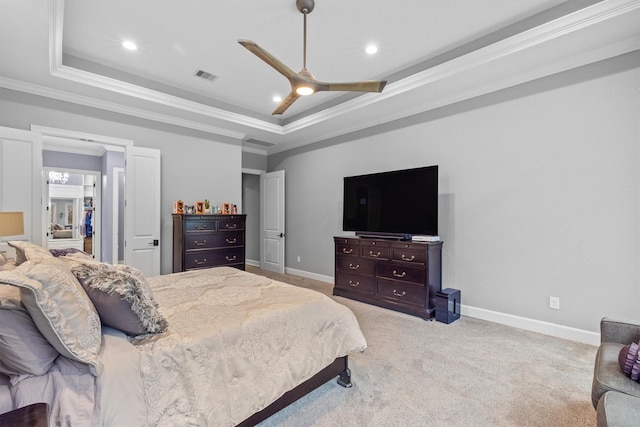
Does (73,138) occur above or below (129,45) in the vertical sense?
below

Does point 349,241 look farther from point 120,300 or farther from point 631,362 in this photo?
point 120,300

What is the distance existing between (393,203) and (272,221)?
10.3 ft

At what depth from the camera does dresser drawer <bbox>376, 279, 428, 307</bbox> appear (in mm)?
3748

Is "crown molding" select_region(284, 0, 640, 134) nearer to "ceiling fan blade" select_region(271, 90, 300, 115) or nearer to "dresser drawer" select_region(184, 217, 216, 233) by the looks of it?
"ceiling fan blade" select_region(271, 90, 300, 115)

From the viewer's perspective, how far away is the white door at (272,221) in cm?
638

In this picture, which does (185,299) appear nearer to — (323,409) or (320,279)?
(323,409)

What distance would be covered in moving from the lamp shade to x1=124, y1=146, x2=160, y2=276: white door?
1.56 meters

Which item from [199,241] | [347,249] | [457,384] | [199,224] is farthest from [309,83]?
[199,241]

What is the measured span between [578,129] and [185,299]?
3.90m

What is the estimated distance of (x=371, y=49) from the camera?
3.36 m

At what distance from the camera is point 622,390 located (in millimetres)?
1404

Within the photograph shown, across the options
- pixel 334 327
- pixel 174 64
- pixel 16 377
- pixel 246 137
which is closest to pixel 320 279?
pixel 246 137

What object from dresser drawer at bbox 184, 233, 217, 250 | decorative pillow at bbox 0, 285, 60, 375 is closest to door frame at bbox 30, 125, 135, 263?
dresser drawer at bbox 184, 233, 217, 250

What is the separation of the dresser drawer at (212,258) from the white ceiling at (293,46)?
2.10m
